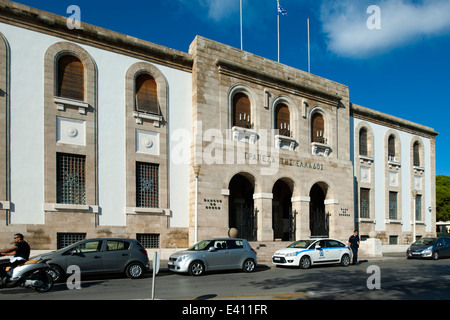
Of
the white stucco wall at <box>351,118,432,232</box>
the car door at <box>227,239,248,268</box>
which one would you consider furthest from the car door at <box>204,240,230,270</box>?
the white stucco wall at <box>351,118,432,232</box>

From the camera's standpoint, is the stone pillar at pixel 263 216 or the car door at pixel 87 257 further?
the stone pillar at pixel 263 216

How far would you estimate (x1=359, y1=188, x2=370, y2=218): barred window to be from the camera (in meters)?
31.8

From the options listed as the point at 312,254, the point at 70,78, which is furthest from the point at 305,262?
the point at 70,78

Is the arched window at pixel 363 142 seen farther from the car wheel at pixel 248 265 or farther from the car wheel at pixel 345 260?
the car wheel at pixel 248 265

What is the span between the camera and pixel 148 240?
21.2m

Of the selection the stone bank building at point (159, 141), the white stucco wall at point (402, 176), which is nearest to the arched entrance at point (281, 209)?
the stone bank building at point (159, 141)

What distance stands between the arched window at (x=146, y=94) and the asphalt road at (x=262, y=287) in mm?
8902

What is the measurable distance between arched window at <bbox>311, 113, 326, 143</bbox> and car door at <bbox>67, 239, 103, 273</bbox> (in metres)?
17.7

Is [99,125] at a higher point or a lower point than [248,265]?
higher

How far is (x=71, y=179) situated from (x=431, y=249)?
66.9 ft

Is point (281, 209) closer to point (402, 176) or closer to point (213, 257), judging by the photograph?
Result: point (402, 176)

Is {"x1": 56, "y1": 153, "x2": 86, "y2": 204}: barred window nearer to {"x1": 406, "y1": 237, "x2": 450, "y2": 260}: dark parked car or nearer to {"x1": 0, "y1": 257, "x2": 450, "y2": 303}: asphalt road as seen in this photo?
{"x1": 0, "y1": 257, "x2": 450, "y2": 303}: asphalt road

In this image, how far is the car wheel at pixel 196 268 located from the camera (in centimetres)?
1571
